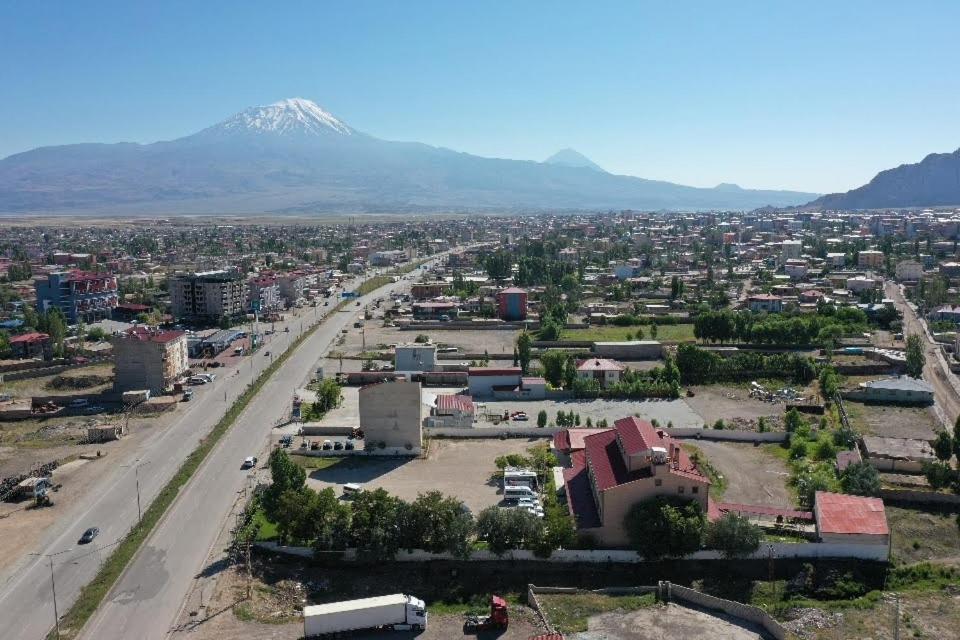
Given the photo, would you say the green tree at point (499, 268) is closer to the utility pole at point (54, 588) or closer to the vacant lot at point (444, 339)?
the vacant lot at point (444, 339)

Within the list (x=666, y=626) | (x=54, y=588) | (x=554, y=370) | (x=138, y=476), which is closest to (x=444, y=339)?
(x=554, y=370)

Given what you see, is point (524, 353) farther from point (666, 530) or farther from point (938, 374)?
point (666, 530)

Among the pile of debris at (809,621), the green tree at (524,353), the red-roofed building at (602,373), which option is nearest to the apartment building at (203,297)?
the green tree at (524,353)

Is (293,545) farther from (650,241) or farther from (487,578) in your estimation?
(650,241)

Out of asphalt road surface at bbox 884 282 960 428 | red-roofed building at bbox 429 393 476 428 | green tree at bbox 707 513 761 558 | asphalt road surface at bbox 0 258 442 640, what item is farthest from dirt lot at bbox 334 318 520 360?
green tree at bbox 707 513 761 558

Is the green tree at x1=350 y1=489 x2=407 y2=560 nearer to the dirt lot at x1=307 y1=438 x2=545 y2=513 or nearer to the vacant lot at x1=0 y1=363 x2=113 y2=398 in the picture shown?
the dirt lot at x1=307 y1=438 x2=545 y2=513

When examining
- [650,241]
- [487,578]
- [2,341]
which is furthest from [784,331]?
[650,241]
